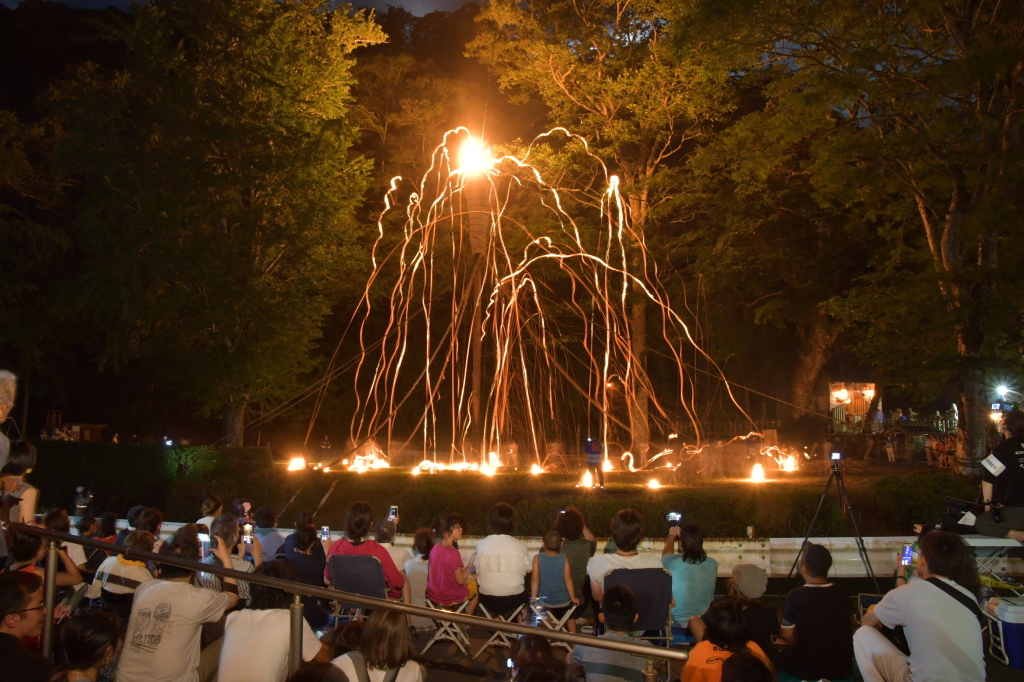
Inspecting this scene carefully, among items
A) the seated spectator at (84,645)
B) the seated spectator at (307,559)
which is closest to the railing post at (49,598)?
the seated spectator at (84,645)

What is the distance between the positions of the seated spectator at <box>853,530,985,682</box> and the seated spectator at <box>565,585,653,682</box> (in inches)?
54.4

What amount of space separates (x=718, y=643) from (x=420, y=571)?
13.6ft

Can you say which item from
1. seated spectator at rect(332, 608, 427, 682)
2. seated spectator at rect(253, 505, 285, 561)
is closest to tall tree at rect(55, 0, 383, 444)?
seated spectator at rect(253, 505, 285, 561)

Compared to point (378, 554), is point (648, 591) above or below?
below

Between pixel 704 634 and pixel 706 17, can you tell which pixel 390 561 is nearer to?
pixel 704 634

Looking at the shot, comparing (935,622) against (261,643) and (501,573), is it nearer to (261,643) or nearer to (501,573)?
(501,573)

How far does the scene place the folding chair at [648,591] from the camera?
609 cm

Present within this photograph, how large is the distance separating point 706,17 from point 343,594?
14.5 meters

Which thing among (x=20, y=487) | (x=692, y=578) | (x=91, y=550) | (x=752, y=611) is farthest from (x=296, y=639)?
(x=91, y=550)

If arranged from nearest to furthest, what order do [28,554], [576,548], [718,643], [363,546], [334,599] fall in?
[334,599], [718,643], [28,554], [363,546], [576,548]

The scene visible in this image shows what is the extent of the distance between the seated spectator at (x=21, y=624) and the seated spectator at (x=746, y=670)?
3.15 metres

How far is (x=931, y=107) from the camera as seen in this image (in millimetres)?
13977

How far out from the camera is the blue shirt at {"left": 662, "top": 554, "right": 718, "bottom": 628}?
6.55 metres

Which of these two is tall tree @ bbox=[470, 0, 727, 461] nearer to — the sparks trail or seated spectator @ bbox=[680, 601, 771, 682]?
the sparks trail
